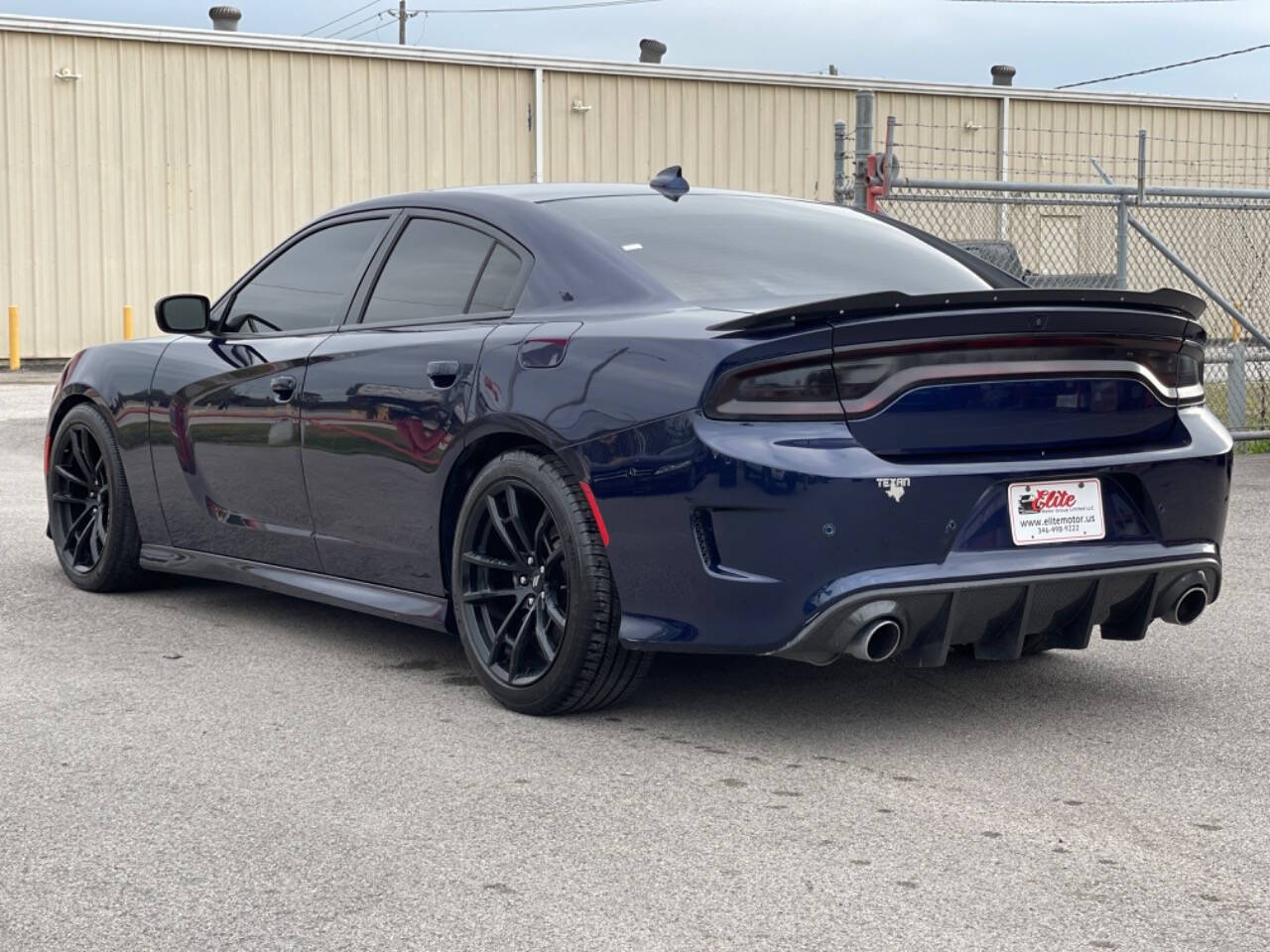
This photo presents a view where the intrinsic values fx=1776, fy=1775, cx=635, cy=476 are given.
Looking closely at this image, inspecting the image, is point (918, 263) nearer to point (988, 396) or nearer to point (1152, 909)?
point (988, 396)

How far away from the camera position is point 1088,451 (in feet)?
14.5

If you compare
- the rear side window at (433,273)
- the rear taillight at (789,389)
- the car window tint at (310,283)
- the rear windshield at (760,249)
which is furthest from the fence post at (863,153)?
the rear taillight at (789,389)

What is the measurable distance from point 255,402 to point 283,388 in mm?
184

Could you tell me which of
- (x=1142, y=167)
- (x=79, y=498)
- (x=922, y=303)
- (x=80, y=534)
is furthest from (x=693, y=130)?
(x=922, y=303)

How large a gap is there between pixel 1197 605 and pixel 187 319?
354 centimetres

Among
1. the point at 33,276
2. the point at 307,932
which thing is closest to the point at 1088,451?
the point at 307,932

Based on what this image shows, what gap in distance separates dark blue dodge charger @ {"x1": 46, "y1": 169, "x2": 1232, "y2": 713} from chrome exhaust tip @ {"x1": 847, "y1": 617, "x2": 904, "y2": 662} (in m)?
0.01

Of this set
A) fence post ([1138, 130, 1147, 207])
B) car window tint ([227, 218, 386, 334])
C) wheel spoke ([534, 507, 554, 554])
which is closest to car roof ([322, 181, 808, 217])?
car window tint ([227, 218, 386, 334])

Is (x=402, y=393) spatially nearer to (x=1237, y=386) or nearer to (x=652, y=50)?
(x=1237, y=386)

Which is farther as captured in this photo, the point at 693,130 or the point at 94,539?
the point at 693,130

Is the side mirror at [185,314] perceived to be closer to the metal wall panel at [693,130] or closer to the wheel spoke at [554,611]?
the wheel spoke at [554,611]

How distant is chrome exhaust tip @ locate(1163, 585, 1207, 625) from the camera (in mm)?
4605

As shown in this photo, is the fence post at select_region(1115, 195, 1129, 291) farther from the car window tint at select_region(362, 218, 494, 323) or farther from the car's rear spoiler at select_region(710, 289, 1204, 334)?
the car's rear spoiler at select_region(710, 289, 1204, 334)

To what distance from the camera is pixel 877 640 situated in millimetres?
4168
